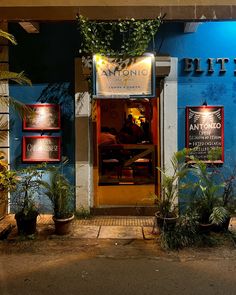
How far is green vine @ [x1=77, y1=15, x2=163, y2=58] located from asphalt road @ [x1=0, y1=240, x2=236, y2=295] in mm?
3393

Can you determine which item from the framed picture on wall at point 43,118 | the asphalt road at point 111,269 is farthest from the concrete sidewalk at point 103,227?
the framed picture on wall at point 43,118

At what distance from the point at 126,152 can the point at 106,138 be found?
52cm

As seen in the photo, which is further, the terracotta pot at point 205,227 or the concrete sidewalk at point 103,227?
the concrete sidewalk at point 103,227

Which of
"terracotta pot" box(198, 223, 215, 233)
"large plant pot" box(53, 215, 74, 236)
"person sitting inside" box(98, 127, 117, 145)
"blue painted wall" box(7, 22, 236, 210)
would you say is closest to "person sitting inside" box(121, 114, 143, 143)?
"person sitting inside" box(98, 127, 117, 145)

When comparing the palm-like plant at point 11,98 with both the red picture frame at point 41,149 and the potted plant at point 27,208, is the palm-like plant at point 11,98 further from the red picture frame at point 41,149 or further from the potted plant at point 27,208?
the potted plant at point 27,208

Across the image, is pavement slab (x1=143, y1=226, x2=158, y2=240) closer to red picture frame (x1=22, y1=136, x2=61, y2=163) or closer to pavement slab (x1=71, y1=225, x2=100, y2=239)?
pavement slab (x1=71, y1=225, x2=100, y2=239)

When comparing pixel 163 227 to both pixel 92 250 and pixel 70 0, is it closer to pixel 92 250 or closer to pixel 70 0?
pixel 92 250

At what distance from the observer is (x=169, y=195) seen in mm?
6484

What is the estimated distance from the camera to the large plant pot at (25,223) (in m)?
6.62

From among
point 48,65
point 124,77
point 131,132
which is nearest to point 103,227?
point 131,132

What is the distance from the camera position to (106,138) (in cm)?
846

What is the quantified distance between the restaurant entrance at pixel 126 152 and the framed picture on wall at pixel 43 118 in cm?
86

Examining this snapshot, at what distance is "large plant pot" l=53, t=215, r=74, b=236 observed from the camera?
6.71 m

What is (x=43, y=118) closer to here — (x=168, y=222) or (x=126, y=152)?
(x=126, y=152)
